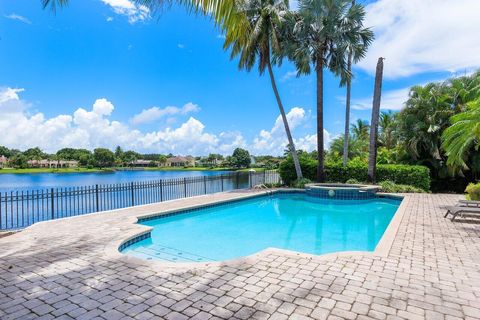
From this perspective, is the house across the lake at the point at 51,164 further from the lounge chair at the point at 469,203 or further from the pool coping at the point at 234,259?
the lounge chair at the point at 469,203

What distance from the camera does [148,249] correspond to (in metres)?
7.00

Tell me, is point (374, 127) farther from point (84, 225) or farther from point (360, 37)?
point (84, 225)

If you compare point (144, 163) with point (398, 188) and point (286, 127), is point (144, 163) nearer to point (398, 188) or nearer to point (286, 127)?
point (286, 127)

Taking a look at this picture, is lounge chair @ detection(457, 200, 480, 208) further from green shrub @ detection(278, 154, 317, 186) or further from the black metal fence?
the black metal fence

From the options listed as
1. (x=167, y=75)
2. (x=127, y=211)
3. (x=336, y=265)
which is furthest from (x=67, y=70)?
(x=336, y=265)

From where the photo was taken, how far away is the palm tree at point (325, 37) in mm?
16625

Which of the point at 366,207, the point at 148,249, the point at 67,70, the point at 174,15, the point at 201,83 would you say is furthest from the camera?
the point at 201,83

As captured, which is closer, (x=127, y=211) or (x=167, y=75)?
(x=127, y=211)

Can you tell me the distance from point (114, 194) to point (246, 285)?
371 inches

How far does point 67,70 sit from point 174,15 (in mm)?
15627

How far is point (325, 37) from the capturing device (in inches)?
664

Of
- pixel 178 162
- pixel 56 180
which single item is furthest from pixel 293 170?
pixel 178 162

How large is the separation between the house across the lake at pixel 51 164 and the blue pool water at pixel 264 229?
76.9m

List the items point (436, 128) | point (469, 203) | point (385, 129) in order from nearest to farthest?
point (469, 203) < point (436, 128) < point (385, 129)
